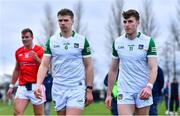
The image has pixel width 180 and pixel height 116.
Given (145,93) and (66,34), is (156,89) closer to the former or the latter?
(66,34)

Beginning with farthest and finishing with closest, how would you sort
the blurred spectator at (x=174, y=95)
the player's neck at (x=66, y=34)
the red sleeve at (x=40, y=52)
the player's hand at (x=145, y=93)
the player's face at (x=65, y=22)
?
the blurred spectator at (x=174, y=95)
the red sleeve at (x=40, y=52)
the player's neck at (x=66, y=34)
the player's face at (x=65, y=22)
the player's hand at (x=145, y=93)

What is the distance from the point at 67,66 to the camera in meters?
10.1

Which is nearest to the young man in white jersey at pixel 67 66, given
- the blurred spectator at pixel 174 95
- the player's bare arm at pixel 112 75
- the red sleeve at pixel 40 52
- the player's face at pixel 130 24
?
the player's bare arm at pixel 112 75

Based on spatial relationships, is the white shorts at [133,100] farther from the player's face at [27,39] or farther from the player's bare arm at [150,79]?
the player's face at [27,39]

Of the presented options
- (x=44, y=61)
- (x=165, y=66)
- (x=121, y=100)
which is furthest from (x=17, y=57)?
(x=165, y=66)

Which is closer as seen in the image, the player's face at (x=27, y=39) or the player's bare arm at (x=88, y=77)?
the player's bare arm at (x=88, y=77)

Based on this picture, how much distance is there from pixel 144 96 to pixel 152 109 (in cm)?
583

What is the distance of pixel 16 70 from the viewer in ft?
45.2

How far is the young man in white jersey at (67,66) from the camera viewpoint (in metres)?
10.1

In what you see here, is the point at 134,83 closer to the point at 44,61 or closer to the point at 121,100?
the point at 121,100

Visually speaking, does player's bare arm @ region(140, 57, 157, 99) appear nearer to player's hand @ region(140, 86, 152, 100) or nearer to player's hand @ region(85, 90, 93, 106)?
player's hand @ region(140, 86, 152, 100)

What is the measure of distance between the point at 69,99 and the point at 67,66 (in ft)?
1.85

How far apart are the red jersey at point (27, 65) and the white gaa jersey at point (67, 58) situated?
3121 mm

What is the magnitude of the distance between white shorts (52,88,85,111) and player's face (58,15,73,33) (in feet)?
3.49
